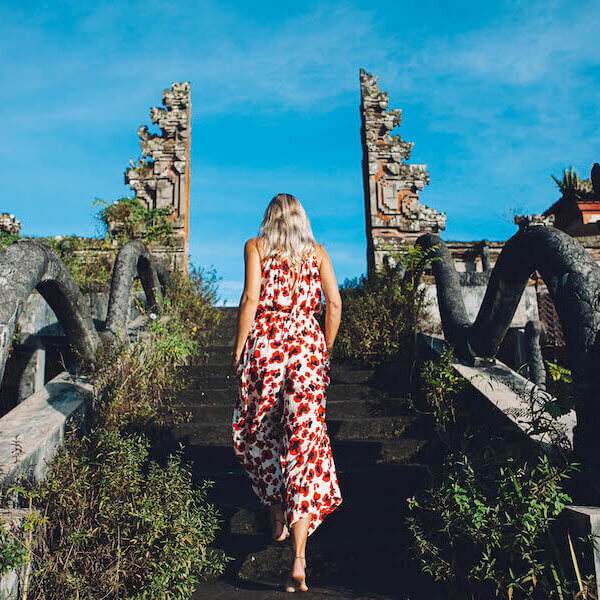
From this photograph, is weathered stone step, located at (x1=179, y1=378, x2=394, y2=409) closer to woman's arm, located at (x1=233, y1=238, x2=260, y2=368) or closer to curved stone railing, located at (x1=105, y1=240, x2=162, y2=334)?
curved stone railing, located at (x1=105, y1=240, x2=162, y2=334)

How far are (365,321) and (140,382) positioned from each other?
7.92ft

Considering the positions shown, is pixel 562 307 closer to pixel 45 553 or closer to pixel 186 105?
pixel 45 553

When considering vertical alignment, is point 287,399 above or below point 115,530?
above

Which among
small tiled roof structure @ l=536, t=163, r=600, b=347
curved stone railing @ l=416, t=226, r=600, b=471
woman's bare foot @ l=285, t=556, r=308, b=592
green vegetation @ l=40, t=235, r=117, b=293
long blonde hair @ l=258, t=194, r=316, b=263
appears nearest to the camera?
curved stone railing @ l=416, t=226, r=600, b=471

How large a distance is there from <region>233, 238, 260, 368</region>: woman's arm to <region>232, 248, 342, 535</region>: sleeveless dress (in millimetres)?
50

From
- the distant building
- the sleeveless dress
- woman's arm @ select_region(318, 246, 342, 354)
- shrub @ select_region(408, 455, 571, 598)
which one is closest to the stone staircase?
shrub @ select_region(408, 455, 571, 598)

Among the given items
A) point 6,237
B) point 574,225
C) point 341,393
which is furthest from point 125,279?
point 574,225

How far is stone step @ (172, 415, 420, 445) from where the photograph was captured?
4328 millimetres

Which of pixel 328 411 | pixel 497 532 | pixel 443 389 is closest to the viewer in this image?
pixel 497 532

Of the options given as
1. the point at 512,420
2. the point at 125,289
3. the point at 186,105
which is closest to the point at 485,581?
the point at 512,420

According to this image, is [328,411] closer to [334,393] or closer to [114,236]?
[334,393]

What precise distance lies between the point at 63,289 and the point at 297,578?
2637 millimetres

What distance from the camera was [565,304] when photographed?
2.88 m

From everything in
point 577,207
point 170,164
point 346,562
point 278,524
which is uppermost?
point 170,164
